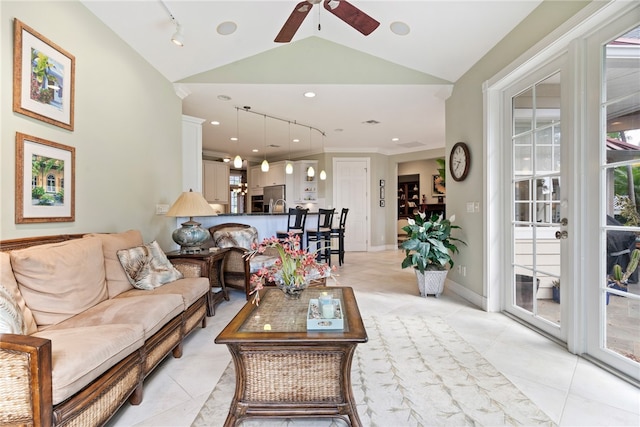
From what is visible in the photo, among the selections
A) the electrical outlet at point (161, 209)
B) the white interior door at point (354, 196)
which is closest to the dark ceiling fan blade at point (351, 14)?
the electrical outlet at point (161, 209)

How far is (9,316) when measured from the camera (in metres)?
1.29

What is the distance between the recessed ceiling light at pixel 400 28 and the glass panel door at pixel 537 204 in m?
1.27

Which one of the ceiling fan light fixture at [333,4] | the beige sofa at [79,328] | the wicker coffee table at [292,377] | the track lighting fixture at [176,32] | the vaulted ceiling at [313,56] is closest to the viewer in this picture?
the beige sofa at [79,328]

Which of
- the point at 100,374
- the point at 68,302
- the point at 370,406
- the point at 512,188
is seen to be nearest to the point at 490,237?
the point at 512,188

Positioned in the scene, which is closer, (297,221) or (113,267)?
(113,267)

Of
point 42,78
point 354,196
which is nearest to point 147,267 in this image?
point 42,78

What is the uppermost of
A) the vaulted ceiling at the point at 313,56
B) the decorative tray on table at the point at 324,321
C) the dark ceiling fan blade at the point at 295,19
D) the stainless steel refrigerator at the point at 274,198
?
the vaulted ceiling at the point at 313,56

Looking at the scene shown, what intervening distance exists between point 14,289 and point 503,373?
288 cm

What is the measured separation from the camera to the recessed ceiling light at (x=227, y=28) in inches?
119

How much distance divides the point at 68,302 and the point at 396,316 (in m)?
2.63

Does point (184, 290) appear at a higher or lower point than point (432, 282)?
higher

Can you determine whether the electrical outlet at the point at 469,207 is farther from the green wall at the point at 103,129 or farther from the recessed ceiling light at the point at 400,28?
the green wall at the point at 103,129

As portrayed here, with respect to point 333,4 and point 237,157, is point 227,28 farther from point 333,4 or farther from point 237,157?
point 237,157

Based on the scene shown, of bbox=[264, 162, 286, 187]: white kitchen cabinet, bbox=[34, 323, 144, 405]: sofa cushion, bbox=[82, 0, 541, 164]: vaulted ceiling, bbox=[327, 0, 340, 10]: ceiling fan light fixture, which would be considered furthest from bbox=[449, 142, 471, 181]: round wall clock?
bbox=[264, 162, 286, 187]: white kitchen cabinet
